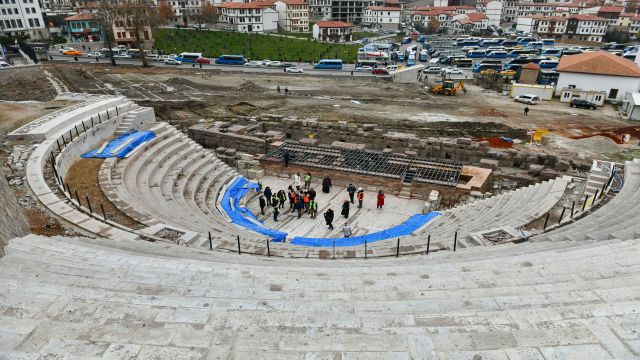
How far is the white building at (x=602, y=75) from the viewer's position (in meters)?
39.5

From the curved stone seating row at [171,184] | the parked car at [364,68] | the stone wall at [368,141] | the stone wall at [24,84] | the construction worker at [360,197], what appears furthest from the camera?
the parked car at [364,68]

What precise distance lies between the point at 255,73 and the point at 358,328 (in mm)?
52214

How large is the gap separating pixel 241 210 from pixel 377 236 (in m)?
6.59

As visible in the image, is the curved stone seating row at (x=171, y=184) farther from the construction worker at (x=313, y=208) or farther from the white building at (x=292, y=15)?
the white building at (x=292, y=15)

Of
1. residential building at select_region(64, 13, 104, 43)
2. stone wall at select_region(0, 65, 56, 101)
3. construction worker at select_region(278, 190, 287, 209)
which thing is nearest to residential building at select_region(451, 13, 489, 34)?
residential building at select_region(64, 13, 104, 43)

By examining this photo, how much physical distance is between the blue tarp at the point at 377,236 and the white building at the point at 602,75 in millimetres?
34440

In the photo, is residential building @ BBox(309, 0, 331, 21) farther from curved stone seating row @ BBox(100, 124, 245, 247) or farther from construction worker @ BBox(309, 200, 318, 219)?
construction worker @ BBox(309, 200, 318, 219)

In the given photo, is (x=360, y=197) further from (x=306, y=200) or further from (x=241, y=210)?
(x=241, y=210)

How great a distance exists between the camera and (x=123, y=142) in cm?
2014

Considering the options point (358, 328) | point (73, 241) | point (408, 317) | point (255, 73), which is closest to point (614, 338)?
point (408, 317)

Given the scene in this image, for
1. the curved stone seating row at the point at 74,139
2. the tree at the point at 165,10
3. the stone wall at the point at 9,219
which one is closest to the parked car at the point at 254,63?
the tree at the point at 165,10

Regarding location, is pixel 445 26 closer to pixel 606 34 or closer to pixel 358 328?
pixel 606 34

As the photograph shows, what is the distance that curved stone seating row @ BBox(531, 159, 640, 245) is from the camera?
37.0 ft

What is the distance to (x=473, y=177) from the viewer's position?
20594mm
